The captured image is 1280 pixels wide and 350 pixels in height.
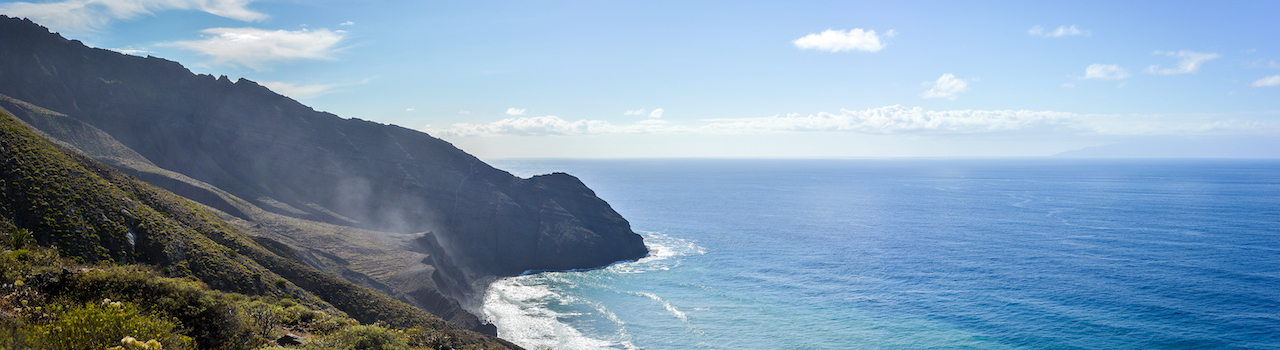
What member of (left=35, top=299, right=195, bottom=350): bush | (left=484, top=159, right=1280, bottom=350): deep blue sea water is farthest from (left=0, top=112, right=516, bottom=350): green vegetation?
(left=484, top=159, right=1280, bottom=350): deep blue sea water

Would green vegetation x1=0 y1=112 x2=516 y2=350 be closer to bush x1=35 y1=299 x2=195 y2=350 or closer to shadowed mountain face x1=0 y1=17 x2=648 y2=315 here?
bush x1=35 y1=299 x2=195 y2=350

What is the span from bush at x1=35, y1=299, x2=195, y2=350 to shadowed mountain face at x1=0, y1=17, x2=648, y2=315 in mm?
69136

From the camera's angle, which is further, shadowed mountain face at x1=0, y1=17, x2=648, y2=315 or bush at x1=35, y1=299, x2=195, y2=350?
shadowed mountain face at x1=0, y1=17, x2=648, y2=315

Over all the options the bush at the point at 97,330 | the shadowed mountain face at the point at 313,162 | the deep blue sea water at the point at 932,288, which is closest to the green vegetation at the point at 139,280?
the bush at the point at 97,330

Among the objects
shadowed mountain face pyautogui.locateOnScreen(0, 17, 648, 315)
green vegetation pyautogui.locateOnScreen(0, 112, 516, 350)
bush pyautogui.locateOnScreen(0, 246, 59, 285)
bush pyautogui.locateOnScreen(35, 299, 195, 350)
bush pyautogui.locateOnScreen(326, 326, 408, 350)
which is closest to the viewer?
bush pyautogui.locateOnScreen(35, 299, 195, 350)

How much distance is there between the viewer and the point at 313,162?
10088 cm

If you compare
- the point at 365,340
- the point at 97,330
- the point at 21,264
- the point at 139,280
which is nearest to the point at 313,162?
the point at 21,264

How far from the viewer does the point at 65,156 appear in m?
37.6

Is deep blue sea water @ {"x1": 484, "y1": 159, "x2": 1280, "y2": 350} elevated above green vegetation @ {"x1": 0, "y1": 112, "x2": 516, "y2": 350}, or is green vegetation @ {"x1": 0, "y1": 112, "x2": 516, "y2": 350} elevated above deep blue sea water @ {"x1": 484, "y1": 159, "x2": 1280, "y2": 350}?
green vegetation @ {"x1": 0, "y1": 112, "x2": 516, "y2": 350}

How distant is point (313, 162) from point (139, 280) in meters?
92.4

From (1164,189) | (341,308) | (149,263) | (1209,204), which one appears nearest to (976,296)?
(341,308)

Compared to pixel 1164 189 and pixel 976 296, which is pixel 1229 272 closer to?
pixel 976 296

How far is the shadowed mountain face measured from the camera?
89.7 meters

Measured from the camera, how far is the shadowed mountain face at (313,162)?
294ft
